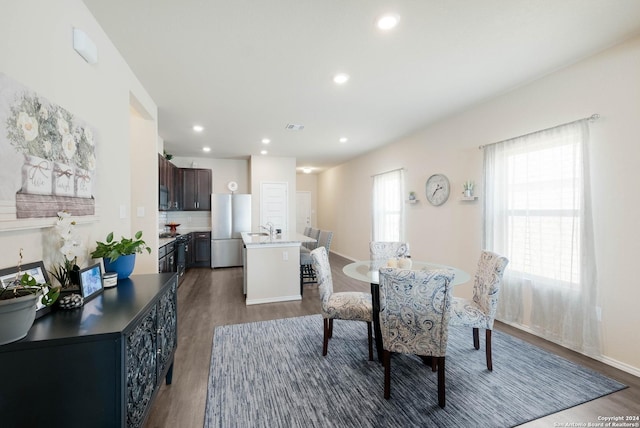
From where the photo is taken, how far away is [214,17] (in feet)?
6.36

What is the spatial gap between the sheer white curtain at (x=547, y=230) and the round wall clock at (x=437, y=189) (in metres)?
0.72

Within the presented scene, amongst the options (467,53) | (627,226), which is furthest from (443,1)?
(627,226)

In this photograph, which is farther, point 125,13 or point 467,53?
point 467,53

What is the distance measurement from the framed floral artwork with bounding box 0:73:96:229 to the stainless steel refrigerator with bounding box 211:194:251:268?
468cm

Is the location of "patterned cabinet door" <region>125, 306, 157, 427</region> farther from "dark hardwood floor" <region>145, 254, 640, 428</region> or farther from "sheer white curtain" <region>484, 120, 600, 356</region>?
"sheer white curtain" <region>484, 120, 600, 356</region>

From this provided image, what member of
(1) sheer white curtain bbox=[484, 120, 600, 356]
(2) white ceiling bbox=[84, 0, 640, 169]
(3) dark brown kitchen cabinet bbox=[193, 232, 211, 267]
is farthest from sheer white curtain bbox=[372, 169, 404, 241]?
(3) dark brown kitchen cabinet bbox=[193, 232, 211, 267]

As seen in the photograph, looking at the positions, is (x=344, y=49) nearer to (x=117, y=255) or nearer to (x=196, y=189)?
(x=117, y=255)

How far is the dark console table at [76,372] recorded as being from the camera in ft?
3.30

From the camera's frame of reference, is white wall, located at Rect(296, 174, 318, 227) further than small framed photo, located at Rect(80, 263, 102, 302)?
Yes

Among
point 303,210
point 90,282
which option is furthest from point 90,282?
point 303,210

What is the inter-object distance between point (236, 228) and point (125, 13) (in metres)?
4.97

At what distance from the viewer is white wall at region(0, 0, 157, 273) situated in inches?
48.8

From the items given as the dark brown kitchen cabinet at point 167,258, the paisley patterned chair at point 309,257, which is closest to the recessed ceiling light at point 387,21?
the paisley patterned chair at point 309,257

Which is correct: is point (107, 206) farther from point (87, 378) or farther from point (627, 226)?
point (627, 226)
